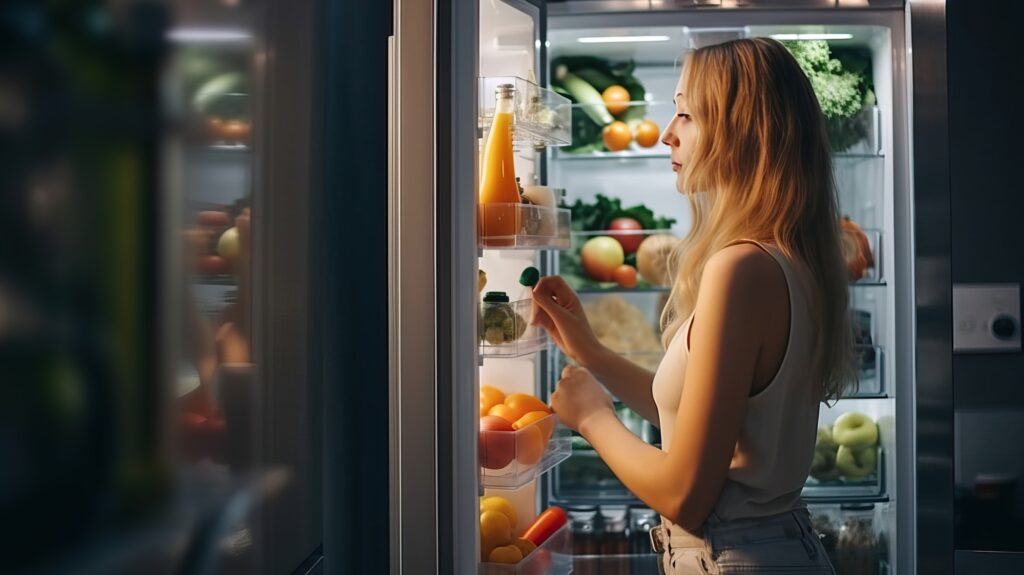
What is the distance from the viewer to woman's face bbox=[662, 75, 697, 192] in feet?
4.76

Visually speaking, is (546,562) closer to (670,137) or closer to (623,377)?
(623,377)

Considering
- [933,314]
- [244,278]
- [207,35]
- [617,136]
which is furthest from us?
[617,136]

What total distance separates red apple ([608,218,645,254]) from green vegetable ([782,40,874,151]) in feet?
1.93

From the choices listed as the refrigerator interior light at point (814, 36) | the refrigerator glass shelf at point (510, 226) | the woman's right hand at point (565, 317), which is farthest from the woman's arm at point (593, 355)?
the refrigerator interior light at point (814, 36)

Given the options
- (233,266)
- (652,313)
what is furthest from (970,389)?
(233,266)

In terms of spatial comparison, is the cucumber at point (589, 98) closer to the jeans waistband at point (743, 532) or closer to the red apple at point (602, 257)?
the red apple at point (602, 257)

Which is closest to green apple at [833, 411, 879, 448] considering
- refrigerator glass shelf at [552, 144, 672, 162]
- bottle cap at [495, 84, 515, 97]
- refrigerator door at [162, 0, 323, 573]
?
refrigerator glass shelf at [552, 144, 672, 162]

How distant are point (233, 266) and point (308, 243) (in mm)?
237

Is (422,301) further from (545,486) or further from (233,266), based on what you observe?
(545,486)

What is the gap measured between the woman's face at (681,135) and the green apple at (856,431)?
1270mm

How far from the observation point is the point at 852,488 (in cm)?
246

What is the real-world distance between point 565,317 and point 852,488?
124cm

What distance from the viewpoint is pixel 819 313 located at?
52.3 inches

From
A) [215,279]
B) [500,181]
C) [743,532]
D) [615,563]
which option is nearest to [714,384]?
[743,532]
